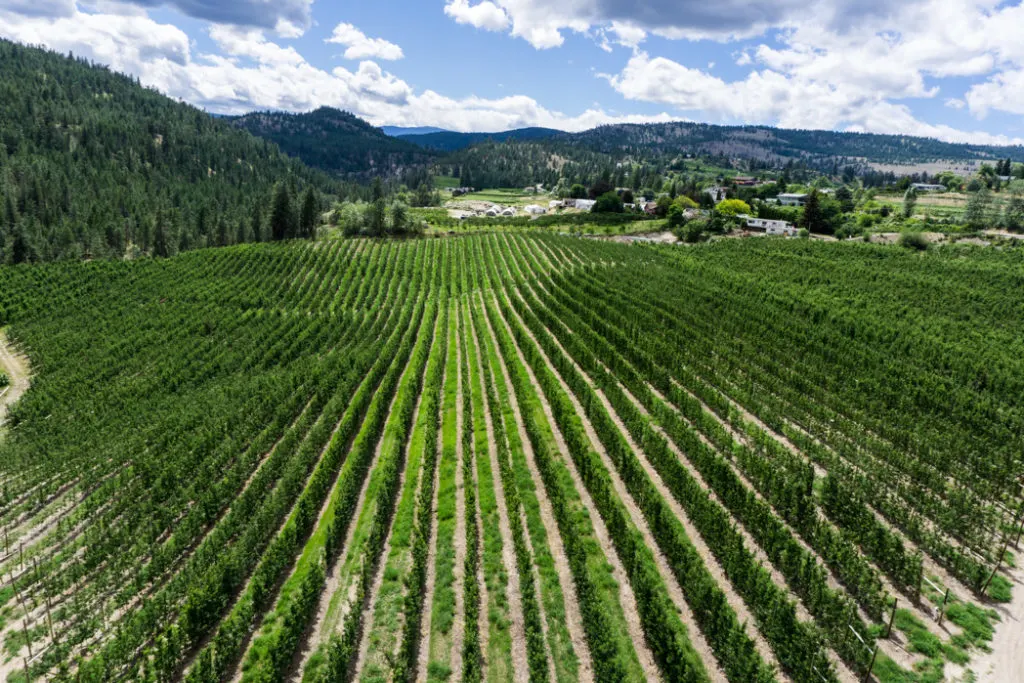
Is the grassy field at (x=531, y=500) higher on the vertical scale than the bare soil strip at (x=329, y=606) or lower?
higher

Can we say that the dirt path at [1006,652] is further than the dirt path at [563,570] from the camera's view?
No

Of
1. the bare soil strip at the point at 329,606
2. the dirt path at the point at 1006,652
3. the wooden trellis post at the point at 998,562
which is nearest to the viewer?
the dirt path at the point at 1006,652

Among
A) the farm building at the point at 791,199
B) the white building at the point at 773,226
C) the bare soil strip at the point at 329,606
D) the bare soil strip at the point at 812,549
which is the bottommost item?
the bare soil strip at the point at 329,606

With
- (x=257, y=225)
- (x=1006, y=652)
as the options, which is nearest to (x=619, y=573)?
(x=1006, y=652)

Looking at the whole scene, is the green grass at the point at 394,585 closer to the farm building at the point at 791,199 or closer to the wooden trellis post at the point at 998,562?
the wooden trellis post at the point at 998,562

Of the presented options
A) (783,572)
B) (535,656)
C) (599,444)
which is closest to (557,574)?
(535,656)

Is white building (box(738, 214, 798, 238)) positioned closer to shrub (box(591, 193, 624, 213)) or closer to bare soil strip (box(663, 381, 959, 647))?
shrub (box(591, 193, 624, 213))

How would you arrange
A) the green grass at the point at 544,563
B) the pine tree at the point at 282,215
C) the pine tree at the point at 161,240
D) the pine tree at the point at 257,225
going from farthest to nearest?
the pine tree at the point at 257,225 → the pine tree at the point at 161,240 → the pine tree at the point at 282,215 → the green grass at the point at 544,563

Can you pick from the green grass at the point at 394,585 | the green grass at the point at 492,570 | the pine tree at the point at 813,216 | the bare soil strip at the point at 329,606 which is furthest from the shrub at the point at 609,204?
the bare soil strip at the point at 329,606
